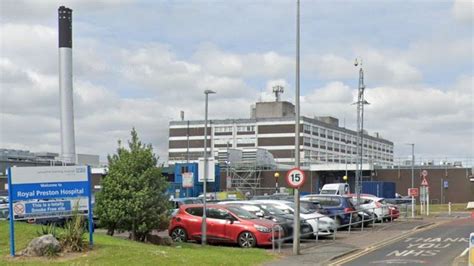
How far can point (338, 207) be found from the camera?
3152cm

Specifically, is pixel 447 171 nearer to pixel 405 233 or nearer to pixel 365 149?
pixel 405 233

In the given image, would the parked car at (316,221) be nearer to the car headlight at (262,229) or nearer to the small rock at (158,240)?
the car headlight at (262,229)

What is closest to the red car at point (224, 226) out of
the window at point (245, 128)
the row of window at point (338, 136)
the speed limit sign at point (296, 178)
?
the speed limit sign at point (296, 178)

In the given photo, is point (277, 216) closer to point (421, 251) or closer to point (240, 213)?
point (240, 213)

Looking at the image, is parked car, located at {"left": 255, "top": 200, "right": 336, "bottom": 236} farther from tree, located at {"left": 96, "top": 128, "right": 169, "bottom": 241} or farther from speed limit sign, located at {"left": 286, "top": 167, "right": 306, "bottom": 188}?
tree, located at {"left": 96, "top": 128, "right": 169, "bottom": 241}

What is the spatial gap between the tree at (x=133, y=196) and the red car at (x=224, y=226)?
6.63ft

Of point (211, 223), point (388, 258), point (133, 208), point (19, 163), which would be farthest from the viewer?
point (19, 163)

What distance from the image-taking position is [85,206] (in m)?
18.0

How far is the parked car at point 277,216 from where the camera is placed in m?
23.1

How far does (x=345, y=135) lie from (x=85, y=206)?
135 metres

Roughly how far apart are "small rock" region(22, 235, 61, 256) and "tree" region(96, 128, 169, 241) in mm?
4546

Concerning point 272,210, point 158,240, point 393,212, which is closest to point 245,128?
point 393,212

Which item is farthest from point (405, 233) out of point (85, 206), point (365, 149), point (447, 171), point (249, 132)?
point (365, 149)

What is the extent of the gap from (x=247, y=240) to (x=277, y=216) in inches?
160
